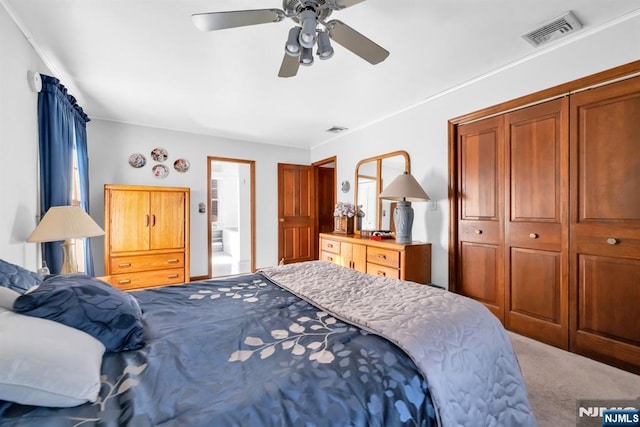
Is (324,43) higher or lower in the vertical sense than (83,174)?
higher

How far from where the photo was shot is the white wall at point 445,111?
79.4 inches

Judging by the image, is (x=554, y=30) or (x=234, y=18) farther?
(x=554, y=30)

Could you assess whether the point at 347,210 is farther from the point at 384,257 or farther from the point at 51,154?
the point at 51,154

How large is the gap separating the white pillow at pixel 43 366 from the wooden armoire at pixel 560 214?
9.95 feet

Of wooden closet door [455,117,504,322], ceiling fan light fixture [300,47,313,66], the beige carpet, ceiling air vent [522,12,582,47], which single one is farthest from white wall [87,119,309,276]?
the beige carpet

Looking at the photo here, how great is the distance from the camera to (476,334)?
120cm

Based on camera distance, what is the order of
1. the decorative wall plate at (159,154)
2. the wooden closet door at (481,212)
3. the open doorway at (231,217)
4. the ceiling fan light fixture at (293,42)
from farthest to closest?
the open doorway at (231,217)
the decorative wall plate at (159,154)
the wooden closet door at (481,212)
the ceiling fan light fixture at (293,42)

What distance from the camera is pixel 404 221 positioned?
3.15 meters

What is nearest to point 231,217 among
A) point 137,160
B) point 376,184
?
point 137,160

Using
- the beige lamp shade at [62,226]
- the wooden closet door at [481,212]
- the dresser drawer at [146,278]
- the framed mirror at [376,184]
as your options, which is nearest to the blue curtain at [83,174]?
the dresser drawer at [146,278]

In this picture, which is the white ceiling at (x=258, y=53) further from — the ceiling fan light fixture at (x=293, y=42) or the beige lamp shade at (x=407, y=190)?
the beige lamp shade at (x=407, y=190)

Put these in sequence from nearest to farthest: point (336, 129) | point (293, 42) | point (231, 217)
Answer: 1. point (293, 42)
2. point (336, 129)
3. point (231, 217)

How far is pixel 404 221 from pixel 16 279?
9.97 ft

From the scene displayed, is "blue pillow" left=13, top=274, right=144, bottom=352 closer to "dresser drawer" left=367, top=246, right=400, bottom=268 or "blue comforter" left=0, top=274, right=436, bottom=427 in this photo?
"blue comforter" left=0, top=274, right=436, bottom=427
